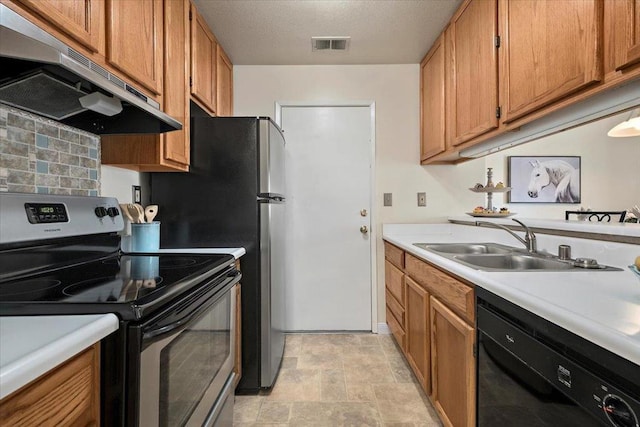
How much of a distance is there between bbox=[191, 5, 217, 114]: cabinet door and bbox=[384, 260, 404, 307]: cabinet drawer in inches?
70.4

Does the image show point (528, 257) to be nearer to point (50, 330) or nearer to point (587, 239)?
point (587, 239)

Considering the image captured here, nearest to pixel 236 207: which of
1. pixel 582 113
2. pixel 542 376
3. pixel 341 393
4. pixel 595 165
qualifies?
pixel 341 393

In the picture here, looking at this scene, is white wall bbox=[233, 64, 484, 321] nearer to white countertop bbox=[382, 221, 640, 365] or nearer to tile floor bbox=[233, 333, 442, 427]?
tile floor bbox=[233, 333, 442, 427]

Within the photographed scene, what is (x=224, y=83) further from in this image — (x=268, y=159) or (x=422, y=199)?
(x=422, y=199)

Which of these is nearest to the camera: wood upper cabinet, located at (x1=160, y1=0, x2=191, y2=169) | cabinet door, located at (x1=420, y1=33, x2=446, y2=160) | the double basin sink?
the double basin sink

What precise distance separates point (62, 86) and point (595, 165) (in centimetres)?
276

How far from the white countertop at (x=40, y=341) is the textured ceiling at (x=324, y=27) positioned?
6.49 feet

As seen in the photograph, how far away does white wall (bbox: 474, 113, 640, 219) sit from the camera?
1.69 metres

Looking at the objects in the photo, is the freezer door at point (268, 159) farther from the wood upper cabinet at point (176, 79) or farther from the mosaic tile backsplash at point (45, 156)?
the mosaic tile backsplash at point (45, 156)

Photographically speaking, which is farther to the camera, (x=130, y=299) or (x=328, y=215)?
(x=328, y=215)

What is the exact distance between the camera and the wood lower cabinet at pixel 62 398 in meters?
0.49

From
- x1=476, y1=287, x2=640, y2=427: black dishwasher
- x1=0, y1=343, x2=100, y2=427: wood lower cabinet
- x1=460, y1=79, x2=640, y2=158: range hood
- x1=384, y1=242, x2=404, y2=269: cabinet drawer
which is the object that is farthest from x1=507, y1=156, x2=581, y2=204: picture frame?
x1=0, y1=343, x2=100, y2=427: wood lower cabinet

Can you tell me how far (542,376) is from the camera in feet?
2.66

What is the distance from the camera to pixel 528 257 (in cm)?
160
